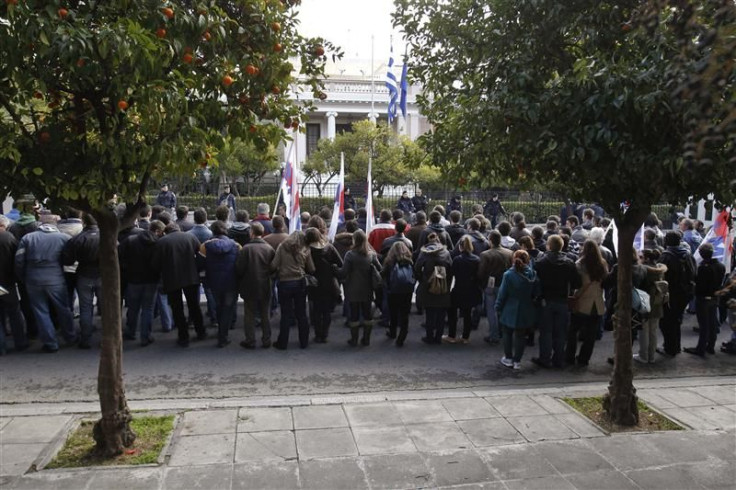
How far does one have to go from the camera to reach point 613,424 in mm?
6047

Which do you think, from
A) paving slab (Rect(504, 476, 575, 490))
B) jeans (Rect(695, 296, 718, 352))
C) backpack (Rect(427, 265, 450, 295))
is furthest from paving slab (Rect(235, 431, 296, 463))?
jeans (Rect(695, 296, 718, 352))

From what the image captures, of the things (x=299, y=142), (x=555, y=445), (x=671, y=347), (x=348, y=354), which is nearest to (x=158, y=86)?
(x=555, y=445)

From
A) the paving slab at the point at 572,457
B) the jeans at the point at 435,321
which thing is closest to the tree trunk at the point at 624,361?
the paving slab at the point at 572,457

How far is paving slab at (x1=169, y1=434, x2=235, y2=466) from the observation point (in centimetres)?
511

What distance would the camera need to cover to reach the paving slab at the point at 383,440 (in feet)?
17.6

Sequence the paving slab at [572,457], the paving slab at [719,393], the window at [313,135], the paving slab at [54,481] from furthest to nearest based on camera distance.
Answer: the window at [313,135] → the paving slab at [719,393] → the paving slab at [572,457] → the paving slab at [54,481]

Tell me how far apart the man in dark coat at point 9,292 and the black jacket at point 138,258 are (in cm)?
139

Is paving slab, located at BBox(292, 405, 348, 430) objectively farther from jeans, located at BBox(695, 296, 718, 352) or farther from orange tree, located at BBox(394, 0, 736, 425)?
jeans, located at BBox(695, 296, 718, 352)

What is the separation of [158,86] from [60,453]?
3343mm

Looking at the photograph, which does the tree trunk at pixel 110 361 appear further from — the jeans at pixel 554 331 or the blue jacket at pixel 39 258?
the jeans at pixel 554 331

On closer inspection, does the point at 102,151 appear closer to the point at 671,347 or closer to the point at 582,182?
the point at 582,182

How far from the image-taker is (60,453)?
17.2ft

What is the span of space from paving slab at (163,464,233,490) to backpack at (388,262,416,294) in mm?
4290

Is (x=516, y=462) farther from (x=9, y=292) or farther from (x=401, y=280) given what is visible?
(x=9, y=292)
